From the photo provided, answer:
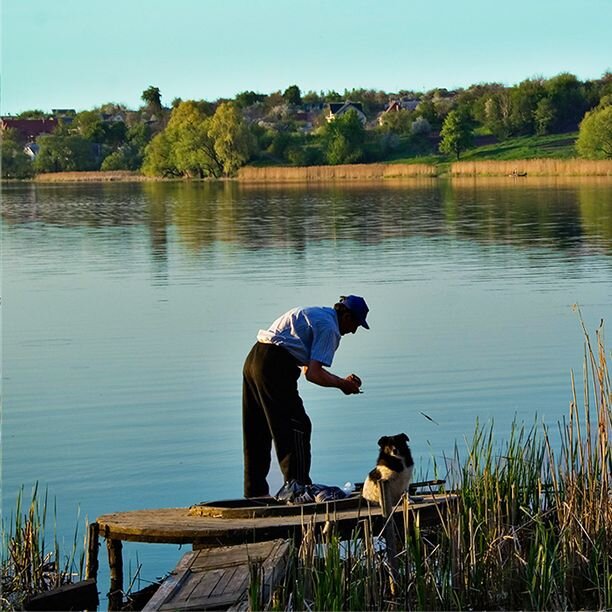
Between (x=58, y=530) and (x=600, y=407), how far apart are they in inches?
167

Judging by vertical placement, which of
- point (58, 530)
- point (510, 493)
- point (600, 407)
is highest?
point (600, 407)

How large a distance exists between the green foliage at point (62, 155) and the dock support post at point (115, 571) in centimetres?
12668

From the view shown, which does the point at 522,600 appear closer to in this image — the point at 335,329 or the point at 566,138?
the point at 335,329

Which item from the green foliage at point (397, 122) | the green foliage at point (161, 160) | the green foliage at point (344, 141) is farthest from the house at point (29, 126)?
the green foliage at point (344, 141)

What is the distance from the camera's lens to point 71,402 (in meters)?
14.9

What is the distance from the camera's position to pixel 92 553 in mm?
8430

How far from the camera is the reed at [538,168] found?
78250 millimetres

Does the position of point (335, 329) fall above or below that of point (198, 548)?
above

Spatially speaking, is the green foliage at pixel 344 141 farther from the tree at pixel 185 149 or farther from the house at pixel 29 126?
the house at pixel 29 126

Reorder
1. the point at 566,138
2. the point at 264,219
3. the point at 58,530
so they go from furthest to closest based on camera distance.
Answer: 1. the point at 566,138
2. the point at 264,219
3. the point at 58,530

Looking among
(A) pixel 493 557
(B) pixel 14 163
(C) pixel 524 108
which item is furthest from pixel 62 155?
(A) pixel 493 557

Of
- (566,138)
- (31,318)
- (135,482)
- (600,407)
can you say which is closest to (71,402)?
(135,482)

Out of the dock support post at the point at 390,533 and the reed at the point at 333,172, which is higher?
the reed at the point at 333,172

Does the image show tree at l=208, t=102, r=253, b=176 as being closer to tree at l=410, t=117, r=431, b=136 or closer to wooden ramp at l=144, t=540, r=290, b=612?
tree at l=410, t=117, r=431, b=136
